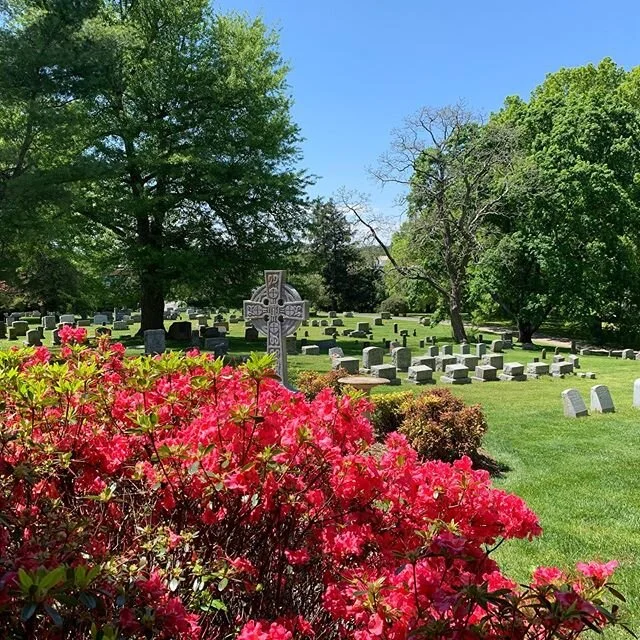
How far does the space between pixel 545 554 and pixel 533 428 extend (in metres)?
5.81

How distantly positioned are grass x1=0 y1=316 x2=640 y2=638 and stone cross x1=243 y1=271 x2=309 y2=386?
3.89 meters

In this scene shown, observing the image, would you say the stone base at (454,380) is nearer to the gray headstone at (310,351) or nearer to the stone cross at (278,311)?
the gray headstone at (310,351)

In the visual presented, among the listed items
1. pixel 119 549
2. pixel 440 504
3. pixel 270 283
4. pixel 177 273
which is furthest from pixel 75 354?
pixel 177 273

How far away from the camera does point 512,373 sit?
18.0m

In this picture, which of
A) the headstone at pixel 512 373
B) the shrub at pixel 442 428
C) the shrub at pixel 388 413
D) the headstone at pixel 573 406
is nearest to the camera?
the shrub at pixel 442 428

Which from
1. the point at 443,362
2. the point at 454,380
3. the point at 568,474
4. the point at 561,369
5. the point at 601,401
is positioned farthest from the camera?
the point at 561,369

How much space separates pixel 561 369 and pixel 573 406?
775 centimetres

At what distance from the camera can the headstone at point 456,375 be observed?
1714cm

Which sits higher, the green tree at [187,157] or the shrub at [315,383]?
the green tree at [187,157]

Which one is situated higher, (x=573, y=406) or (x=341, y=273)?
(x=341, y=273)

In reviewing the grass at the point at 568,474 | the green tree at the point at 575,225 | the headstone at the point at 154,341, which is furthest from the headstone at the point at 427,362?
the green tree at the point at 575,225

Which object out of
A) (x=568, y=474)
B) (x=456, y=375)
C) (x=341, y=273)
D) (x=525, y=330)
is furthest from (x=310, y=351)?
(x=341, y=273)

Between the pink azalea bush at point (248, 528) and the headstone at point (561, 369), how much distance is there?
58.1ft

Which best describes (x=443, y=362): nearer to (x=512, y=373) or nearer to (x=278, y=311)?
(x=512, y=373)
